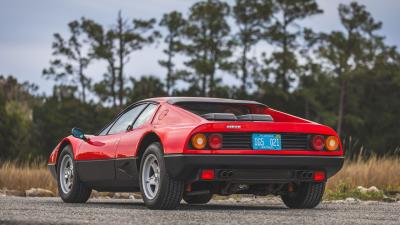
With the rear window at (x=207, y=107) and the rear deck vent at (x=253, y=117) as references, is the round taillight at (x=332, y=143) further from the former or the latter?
the rear window at (x=207, y=107)

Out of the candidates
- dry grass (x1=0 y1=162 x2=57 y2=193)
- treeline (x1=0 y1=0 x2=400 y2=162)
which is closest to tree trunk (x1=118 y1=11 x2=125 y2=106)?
treeline (x1=0 y1=0 x2=400 y2=162)

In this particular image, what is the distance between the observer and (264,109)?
9711mm

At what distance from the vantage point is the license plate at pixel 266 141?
26.7ft

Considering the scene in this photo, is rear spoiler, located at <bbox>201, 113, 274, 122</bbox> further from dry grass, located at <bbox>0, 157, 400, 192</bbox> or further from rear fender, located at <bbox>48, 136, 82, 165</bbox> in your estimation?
dry grass, located at <bbox>0, 157, 400, 192</bbox>

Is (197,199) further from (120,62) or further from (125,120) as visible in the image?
(120,62)

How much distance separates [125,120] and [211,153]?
6.95 ft

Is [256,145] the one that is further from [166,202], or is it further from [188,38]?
[188,38]

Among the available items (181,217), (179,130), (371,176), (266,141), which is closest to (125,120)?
(179,130)

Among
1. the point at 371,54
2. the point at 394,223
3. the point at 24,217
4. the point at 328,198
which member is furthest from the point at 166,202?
the point at 371,54

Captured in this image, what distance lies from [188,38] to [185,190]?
5372cm

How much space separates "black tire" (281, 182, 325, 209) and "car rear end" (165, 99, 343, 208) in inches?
12.4

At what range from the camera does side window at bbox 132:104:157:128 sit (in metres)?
9.12

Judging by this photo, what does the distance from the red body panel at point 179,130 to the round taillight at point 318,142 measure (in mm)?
49

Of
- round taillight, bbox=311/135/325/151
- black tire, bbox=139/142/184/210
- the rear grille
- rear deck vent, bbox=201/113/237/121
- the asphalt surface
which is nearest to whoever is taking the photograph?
the asphalt surface
